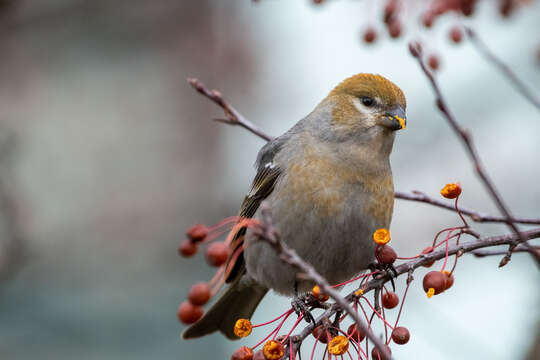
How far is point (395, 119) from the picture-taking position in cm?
308

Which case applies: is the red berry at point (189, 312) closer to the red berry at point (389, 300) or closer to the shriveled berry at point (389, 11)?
the red berry at point (389, 300)

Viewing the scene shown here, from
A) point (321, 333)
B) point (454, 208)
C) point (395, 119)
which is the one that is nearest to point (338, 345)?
point (321, 333)

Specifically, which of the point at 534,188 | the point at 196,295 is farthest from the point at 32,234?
the point at 534,188

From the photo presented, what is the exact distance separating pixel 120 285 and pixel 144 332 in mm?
556

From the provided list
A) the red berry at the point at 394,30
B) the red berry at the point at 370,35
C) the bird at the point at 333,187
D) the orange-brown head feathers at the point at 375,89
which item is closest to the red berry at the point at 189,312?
the bird at the point at 333,187

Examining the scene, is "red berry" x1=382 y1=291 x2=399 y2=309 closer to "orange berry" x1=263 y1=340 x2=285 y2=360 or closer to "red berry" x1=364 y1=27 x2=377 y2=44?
"orange berry" x1=263 y1=340 x2=285 y2=360

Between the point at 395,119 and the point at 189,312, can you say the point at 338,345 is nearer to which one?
the point at 189,312

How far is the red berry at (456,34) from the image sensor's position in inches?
127

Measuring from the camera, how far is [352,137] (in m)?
3.21

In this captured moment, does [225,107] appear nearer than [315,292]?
No

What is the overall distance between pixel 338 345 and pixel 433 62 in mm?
1872

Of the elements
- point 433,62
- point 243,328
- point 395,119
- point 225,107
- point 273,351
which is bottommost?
point 273,351

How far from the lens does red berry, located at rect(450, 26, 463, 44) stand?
322 centimetres

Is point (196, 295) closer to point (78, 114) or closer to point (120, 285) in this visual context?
point (120, 285)
